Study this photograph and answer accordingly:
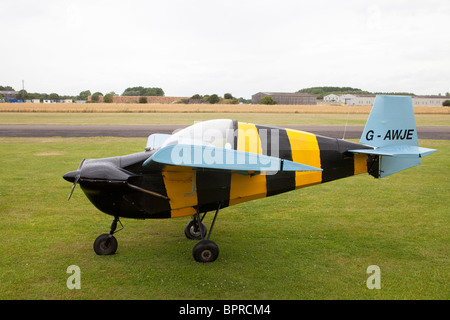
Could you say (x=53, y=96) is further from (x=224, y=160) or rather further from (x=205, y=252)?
(x=224, y=160)

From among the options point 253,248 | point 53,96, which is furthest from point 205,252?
point 53,96

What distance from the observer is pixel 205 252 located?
222 inches

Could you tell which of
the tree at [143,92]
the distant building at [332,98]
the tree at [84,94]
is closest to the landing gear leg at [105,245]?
the distant building at [332,98]

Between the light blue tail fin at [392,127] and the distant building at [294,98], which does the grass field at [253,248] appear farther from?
the distant building at [294,98]

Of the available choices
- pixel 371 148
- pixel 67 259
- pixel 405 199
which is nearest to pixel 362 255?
pixel 371 148

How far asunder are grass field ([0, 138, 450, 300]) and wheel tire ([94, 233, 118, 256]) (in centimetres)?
12

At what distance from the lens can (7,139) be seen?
2152 cm

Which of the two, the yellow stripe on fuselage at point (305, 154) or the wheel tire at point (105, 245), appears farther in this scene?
the yellow stripe on fuselage at point (305, 154)

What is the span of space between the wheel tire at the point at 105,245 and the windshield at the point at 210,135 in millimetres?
1844

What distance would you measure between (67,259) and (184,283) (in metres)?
2.10

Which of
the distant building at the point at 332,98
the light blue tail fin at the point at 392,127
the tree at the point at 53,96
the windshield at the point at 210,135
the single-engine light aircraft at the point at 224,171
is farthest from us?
the tree at the point at 53,96

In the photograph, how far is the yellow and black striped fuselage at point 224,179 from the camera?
564cm

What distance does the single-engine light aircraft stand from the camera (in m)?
5.55
